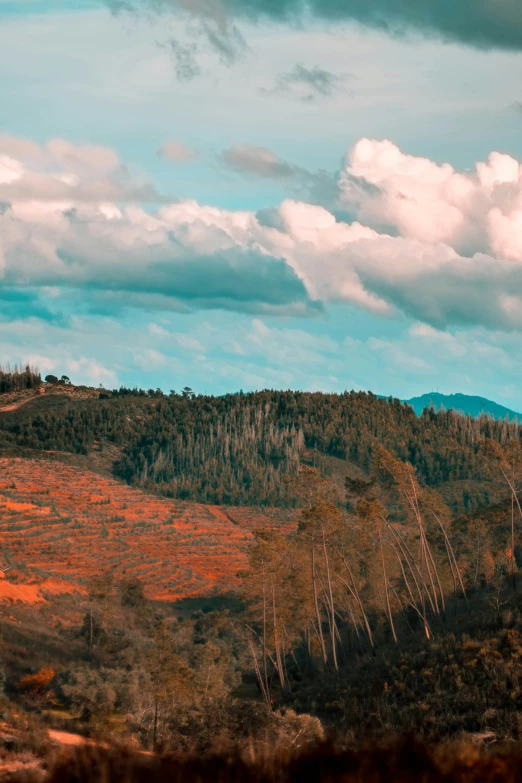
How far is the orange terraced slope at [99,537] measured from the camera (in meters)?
74.8

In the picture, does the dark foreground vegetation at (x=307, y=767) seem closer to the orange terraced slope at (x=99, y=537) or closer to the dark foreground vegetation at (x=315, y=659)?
the dark foreground vegetation at (x=315, y=659)

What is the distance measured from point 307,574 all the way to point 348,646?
11.8 meters

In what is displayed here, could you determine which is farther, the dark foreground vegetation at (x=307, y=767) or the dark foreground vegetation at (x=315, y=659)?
the dark foreground vegetation at (x=315, y=659)

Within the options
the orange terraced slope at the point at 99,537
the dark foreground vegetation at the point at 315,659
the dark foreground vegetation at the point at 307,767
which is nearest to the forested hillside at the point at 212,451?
the orange terraced slope at the point at 99,537

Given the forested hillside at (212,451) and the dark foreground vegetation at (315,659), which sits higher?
the forested hillside at (212,451)

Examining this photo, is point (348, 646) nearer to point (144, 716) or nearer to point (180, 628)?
point (180, 628)

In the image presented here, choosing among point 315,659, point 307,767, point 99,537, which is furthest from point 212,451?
point 307,767

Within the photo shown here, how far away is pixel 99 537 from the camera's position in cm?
9181

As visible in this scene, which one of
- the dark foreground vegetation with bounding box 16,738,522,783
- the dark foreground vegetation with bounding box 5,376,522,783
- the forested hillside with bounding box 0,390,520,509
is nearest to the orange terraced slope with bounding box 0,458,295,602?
the dark foreground vegetation with bounding box 5,376,522,783

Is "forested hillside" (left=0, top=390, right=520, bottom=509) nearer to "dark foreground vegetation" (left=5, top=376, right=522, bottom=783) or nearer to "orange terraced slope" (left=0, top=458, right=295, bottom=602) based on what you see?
"orange terraced slope" (left=0, top=458, right=295, bottom=602)

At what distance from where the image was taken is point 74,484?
12294 cm

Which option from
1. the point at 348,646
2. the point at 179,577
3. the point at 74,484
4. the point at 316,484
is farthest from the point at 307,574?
the point at 74,484

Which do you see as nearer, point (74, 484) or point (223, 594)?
point (223, 594)

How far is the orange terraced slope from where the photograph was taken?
74.8m
